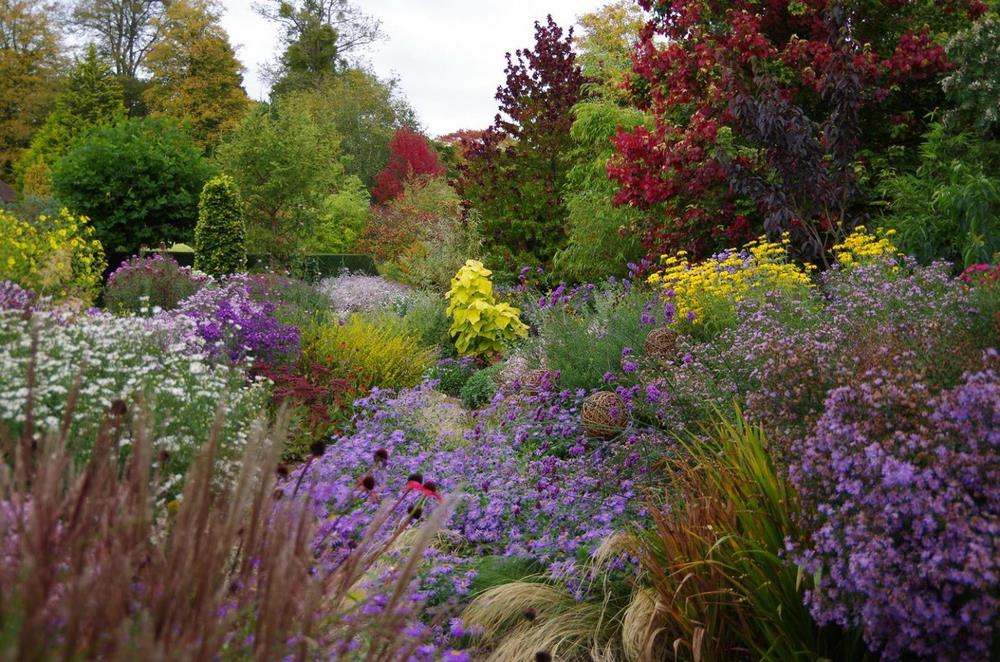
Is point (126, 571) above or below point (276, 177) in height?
below

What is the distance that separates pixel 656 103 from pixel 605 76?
7.53 meters

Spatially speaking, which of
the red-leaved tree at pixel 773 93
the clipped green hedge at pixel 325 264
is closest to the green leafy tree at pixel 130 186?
the clipped green hedge at pixel 325 264

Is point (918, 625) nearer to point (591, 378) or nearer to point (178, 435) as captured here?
point (178, 435)

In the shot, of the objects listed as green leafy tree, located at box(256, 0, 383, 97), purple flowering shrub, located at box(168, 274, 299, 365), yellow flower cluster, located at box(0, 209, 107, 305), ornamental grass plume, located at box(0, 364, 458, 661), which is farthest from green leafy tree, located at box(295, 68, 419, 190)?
ornamental grass plume, located at box(0, 364, 458, 661)

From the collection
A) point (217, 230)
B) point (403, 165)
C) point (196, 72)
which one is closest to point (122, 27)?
point (196, 72)

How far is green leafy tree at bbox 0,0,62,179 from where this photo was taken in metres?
32.8

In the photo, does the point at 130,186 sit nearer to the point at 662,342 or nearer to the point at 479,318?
the point at 479,318

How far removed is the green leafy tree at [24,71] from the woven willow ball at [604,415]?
1316 inches

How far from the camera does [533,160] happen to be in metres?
13.7

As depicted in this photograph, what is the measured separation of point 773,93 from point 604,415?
415 cm

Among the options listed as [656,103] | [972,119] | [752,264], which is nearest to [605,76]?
[656,103]

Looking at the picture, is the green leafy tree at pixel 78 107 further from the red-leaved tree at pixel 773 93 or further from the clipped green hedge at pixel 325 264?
the red-leaved tree at pixel 773 93

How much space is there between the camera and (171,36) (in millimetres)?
32375

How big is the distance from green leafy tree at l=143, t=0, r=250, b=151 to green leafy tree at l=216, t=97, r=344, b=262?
15.3 m
